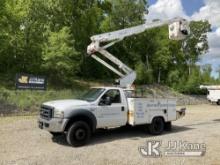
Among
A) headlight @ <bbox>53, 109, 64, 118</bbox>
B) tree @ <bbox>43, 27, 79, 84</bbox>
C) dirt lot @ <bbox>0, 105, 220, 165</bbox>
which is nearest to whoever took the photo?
dirt lot @ <bbox>0, 105, 220, 165</bbox>

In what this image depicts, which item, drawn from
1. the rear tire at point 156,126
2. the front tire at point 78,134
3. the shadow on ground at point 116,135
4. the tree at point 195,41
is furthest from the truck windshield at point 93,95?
the tree at point 195,41

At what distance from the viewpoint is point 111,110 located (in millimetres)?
12008

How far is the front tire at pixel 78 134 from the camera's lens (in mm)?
10867

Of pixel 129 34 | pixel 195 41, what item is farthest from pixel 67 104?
pixel 195 41

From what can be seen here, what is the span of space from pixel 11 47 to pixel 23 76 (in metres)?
9.27

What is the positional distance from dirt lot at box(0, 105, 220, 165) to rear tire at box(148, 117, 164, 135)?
0.85ft

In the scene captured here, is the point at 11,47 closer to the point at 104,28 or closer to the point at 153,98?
the point at 104,28

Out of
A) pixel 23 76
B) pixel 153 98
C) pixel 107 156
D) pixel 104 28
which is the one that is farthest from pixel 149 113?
pixel 104 28

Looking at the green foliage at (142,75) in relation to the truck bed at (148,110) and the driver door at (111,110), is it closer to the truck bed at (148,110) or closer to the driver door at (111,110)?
the truck bed at (148,110)

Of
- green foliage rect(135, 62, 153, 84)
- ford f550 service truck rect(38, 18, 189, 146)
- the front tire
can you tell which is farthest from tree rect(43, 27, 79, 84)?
the front tire

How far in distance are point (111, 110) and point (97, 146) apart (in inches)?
59.9

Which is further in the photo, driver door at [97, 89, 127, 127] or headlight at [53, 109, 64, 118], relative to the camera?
driver door at [97, 89, 127, 127]

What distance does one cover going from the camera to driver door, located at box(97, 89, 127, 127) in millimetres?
11758

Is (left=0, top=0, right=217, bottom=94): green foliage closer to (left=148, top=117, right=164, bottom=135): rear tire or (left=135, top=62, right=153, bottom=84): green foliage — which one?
(left=135, top=62, right=153, bottom=84): green foliage
